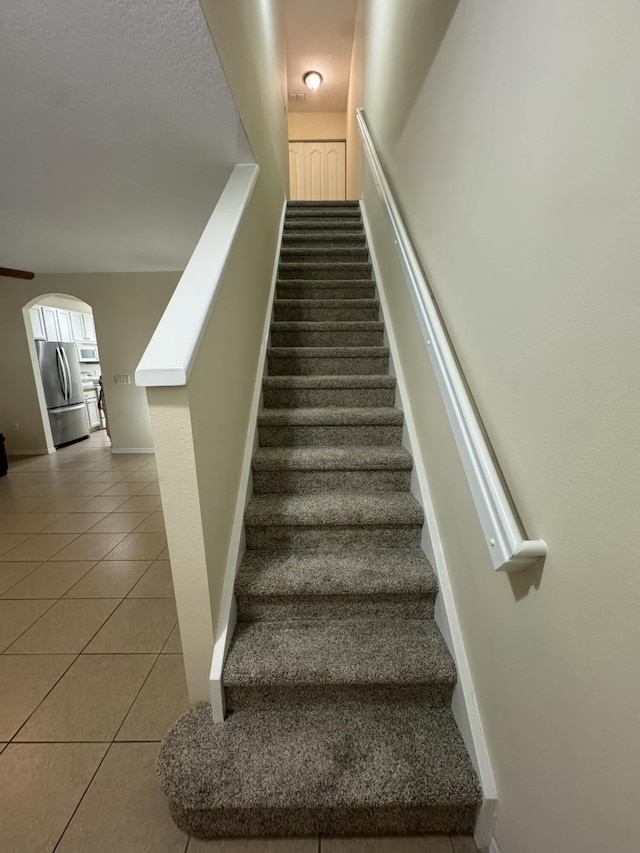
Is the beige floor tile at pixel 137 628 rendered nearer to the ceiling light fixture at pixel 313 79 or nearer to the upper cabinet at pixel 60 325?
the upper cabinet at pixel 60 325

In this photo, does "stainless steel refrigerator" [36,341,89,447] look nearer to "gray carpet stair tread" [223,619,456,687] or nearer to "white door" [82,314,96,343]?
"white door" [82,314,96,343]

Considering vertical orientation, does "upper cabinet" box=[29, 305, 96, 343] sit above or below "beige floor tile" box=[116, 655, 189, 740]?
above

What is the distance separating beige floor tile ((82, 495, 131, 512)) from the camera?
9.85 ft

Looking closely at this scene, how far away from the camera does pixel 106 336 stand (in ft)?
14.2

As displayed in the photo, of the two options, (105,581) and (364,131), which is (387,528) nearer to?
(105,581)

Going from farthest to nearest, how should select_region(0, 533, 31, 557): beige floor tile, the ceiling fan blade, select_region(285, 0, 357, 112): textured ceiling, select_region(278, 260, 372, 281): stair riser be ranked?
the ceiling fan blade, select_region(285, 0, 357, 112): textured ceiling, select_region(278, 260, 372, 281): stair riser, select_region(0, 533, 31, 557): beige floor tile

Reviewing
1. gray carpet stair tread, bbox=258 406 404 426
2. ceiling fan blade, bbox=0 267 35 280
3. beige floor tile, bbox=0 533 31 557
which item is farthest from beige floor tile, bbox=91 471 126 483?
gray carpet stair tread, bbox=258 406 404 426

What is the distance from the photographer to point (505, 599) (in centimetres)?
87

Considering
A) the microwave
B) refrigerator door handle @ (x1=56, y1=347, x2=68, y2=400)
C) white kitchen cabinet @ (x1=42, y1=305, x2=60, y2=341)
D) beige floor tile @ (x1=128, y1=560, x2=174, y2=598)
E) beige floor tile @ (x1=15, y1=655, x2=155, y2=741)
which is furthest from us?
the microwave

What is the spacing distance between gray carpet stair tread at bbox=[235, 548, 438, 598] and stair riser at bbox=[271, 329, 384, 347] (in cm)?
142

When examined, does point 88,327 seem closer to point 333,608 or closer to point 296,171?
point 296,171

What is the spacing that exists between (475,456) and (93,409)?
709 cm

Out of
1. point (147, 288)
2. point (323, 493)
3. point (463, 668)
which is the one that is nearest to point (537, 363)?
point (463, 668)

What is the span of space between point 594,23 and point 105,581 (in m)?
2.79
